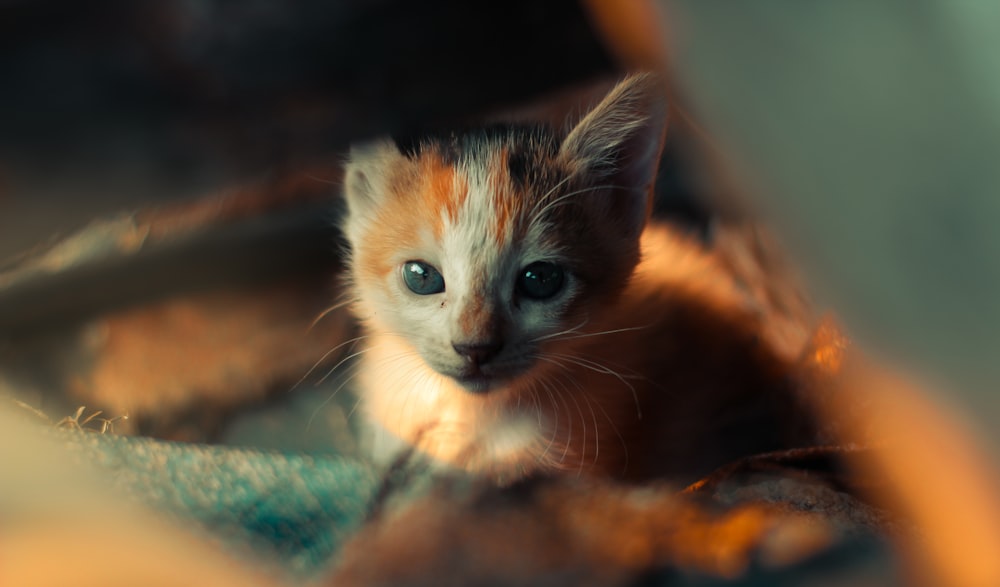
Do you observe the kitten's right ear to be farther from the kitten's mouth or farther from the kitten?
the kitten's mouth

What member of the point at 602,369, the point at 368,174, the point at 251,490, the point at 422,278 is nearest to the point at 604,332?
the point at 602,369

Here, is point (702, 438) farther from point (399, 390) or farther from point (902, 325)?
point (902, 325)

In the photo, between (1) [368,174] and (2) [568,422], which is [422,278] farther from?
(2) [568,422]

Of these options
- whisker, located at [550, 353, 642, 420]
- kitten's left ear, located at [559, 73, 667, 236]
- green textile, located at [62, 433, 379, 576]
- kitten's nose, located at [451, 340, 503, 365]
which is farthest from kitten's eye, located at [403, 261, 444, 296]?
green textile, located at [62, 433, 379, 576]

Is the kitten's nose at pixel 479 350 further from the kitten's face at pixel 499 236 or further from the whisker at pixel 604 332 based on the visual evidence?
the whisker at pixel 604 332

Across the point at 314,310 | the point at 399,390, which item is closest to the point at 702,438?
the point at 399,390

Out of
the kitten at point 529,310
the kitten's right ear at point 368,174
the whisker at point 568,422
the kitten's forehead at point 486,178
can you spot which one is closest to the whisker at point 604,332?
the kitten at point 529,310

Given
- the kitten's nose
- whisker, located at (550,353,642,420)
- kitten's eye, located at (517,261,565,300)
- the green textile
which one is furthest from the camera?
whisker, located at (550,353,642,420)
